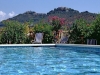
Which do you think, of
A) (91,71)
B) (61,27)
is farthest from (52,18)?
(91,71)

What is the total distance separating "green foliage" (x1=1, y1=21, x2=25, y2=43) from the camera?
17.8 metres

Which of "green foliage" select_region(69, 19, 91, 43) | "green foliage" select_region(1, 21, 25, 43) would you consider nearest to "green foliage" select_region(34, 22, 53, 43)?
"green foliage" select_region(1, 21, 25, 43)

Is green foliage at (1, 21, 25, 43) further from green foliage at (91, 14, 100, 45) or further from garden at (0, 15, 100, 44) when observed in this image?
green foliage at (91, 14, 100, 45)

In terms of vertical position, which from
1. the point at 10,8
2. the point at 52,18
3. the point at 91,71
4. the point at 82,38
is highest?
the point at 10,8

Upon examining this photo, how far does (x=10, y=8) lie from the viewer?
2986 cm

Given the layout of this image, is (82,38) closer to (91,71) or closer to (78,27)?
(78,27)

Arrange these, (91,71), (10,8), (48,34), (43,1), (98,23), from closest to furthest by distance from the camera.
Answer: (91,71), (98,23), (48,34), (43,1), (10,8)

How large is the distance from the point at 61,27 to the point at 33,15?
20103mm

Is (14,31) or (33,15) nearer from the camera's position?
(14,31)

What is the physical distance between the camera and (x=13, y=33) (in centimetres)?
1777

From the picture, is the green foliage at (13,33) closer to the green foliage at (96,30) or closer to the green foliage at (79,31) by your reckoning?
the green foliage at (79,31)

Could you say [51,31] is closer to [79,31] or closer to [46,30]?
[46,30]

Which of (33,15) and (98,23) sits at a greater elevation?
(33,15)

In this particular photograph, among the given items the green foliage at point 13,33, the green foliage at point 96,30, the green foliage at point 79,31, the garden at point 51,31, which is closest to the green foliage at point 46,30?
the garden at point 51,31
